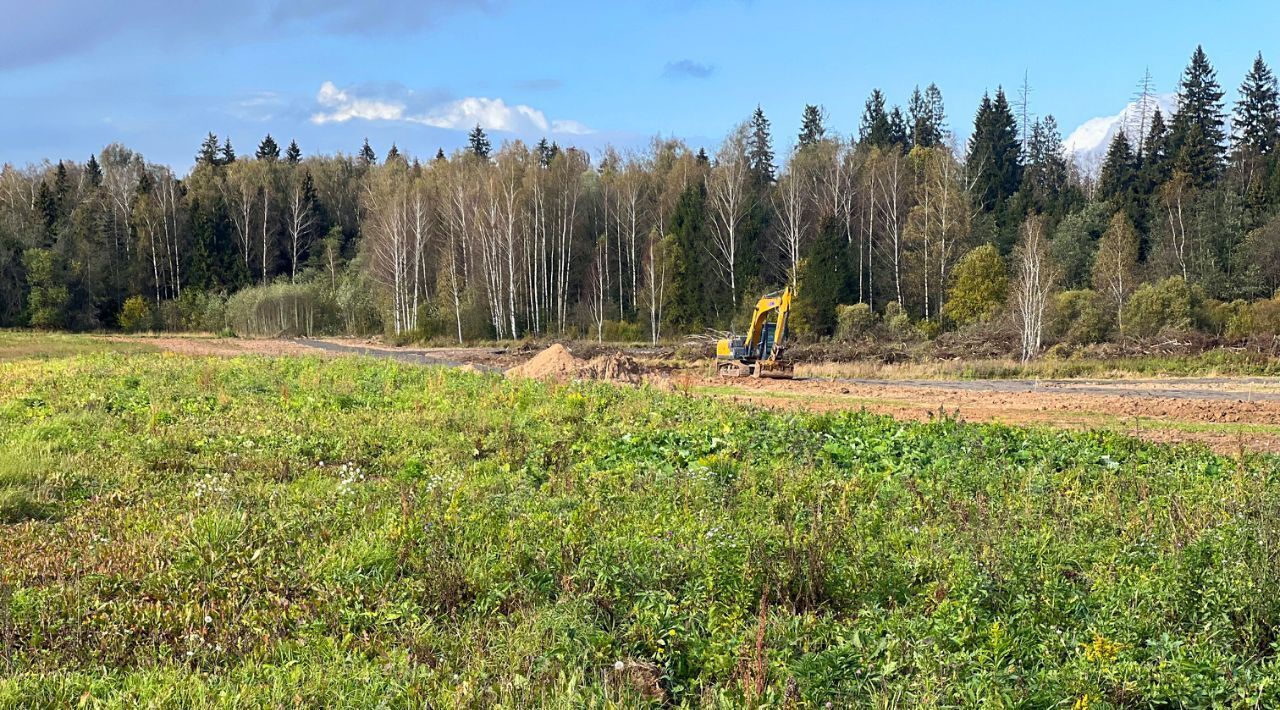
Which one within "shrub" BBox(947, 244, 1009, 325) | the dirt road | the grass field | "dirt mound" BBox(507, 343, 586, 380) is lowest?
the dirt road

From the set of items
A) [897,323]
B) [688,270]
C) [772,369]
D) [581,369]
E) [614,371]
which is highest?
[688,270]

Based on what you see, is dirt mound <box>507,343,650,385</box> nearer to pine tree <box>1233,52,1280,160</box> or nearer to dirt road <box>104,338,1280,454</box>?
dirt road <box>104,338,1280,454</box>

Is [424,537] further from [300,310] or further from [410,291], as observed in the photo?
[300,310]

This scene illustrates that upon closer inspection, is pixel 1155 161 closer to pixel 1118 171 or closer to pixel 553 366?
pixel 1118 171

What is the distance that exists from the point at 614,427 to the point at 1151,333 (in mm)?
31755

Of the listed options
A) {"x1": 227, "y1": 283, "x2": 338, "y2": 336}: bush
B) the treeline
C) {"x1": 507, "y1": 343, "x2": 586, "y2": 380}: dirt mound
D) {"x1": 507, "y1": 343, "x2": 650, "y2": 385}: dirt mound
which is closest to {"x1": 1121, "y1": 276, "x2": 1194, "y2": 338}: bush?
the treeline

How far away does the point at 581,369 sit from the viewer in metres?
24.8

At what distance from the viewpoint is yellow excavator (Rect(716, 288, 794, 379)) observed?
26.3 meters

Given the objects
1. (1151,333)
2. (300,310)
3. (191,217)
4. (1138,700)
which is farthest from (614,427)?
(191,217)

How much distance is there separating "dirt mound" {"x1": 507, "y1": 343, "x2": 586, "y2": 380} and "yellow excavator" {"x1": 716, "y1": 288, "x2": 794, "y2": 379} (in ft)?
17.1

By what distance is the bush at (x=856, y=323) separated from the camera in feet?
147

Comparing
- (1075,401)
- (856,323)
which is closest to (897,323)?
(856,323)

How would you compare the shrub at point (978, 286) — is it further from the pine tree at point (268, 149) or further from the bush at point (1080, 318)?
the pine tree at point (268, 149)

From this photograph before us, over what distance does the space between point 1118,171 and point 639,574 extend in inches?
2477
